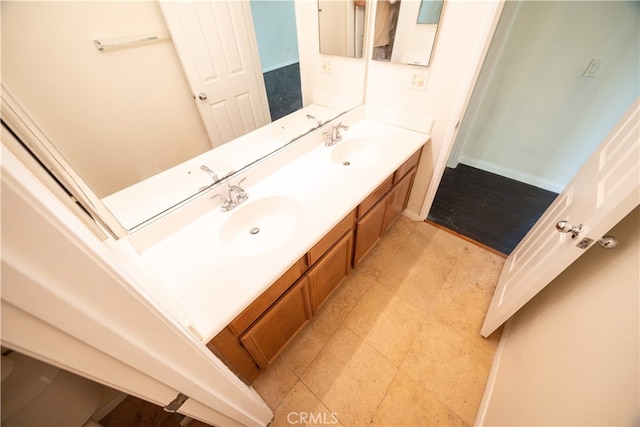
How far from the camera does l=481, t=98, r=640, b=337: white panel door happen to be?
688 millimetres

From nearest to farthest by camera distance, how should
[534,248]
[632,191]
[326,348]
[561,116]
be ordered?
1. [632,191]
2. [534,248]
3. [326,348]
4. [561,116]

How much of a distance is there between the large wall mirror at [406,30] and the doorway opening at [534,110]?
3.01 feet

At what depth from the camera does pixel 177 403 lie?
519 mm

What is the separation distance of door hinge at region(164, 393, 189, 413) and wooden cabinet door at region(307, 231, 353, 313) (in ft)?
1.99

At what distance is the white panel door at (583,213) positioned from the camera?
2.26 feet

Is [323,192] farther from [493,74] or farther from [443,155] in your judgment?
[493,74]

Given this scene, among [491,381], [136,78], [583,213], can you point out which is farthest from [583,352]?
[136,78]

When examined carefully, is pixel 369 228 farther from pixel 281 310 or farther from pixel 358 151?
pixel 281 310

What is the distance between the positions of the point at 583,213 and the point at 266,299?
120 centimetres

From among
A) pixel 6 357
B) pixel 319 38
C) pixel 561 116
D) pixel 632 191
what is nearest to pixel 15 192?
pixel 6 357

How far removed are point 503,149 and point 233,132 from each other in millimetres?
2603

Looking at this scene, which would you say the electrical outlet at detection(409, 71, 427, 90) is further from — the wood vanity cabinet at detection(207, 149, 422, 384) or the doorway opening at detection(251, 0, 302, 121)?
the doorway opening at detection(251, 0, 302, 121)

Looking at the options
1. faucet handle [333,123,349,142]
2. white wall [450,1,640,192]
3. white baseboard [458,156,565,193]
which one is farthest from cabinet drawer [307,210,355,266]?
white baseboard [458,156,565,193]

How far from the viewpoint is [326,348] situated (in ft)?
4.43
